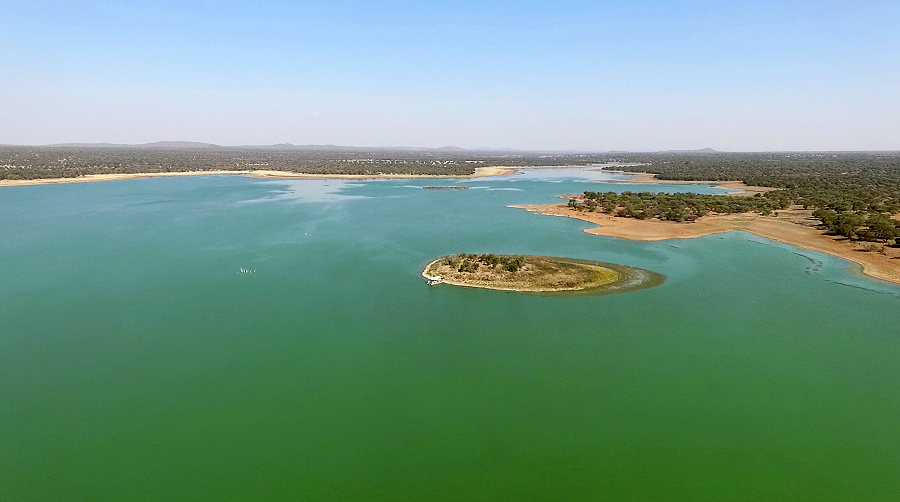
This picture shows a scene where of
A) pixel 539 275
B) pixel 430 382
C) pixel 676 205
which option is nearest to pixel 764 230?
pixel 676 205

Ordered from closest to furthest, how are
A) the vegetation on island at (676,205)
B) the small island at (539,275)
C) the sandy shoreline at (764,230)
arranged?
the small island at (539,275) → the sandy shoreline at (764,230) → the vegetation on island at (676,205)

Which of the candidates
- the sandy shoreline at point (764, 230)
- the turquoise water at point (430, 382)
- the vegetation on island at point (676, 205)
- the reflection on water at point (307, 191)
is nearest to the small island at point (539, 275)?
the turquoise water at point (430, 382)

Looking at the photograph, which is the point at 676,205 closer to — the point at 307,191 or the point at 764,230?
the point at 764,230

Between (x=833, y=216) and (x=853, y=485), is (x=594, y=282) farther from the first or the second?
(x=833, y=216)

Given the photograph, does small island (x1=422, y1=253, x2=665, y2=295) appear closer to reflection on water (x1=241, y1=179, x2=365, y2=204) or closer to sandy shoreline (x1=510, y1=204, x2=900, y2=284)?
sandy shoreline (x1=510, y1=204, x2=900, y2=284)

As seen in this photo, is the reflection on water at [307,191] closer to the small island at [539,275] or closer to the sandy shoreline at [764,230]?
the sandy shoreline at [764,230]

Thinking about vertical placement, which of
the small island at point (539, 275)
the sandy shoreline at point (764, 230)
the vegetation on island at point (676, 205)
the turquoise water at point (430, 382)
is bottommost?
the turquoise water at point (430, 382)

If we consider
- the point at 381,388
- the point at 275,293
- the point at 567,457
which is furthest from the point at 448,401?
the point at 275,293
